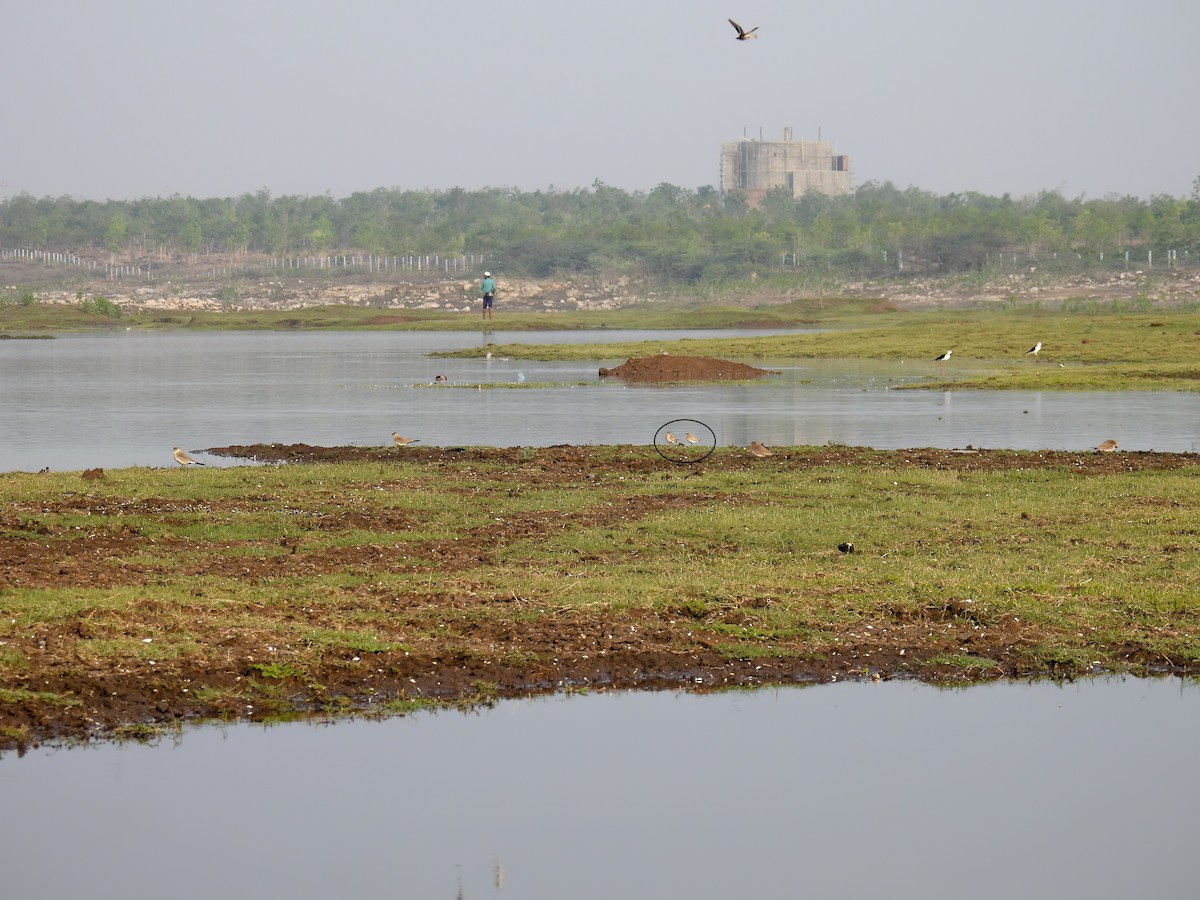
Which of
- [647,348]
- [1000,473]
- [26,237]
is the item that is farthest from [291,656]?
[26,237]

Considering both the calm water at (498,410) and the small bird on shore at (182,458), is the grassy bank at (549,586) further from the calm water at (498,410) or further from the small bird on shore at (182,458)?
the calm water at (498,410)

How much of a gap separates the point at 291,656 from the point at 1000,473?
12.3 metres

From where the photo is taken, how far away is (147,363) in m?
55.6

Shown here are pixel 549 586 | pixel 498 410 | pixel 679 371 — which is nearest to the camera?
pixel 549 586

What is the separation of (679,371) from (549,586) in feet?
105

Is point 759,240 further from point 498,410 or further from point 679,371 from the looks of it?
point 498,410

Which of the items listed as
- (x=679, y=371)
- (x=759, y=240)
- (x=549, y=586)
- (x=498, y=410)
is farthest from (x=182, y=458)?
(x=759, y=240)

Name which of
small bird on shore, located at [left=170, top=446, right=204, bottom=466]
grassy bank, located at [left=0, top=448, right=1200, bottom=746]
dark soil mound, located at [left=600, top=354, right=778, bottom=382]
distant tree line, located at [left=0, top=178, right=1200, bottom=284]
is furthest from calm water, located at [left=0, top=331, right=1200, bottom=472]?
distant tree line, located at [left=0, top=178, right=1200, bottom=284]

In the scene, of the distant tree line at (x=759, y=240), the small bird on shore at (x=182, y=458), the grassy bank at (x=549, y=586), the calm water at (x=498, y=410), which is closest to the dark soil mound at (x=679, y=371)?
the calm water at (x=498, y=410)

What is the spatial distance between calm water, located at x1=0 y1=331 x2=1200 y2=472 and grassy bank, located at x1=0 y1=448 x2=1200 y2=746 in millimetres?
6572

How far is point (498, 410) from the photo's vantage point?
112 feet

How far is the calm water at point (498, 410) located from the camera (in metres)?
27.2

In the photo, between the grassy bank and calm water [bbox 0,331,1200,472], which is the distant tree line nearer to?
calm water [bbox 0,331,1200,472]

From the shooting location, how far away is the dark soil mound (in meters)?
44.8
